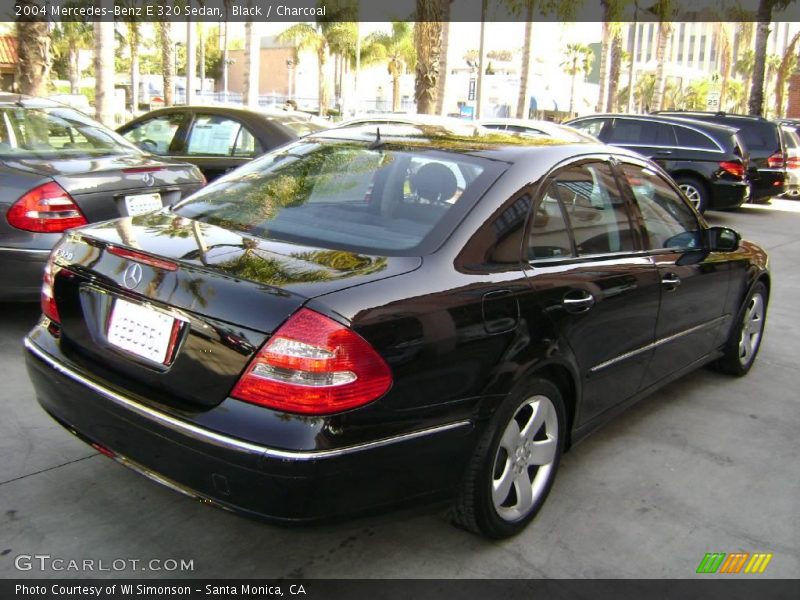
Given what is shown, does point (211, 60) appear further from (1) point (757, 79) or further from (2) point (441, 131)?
(2) point (441, 131)

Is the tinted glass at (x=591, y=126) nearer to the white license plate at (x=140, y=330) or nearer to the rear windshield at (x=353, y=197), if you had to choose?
the rear windshield at (x=353, y=197)

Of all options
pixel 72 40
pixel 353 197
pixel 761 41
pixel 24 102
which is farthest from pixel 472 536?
pixel 72 40

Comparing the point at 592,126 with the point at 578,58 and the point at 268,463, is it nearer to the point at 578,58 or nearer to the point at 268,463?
the point at 268,463

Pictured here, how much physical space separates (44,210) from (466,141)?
2.81 m

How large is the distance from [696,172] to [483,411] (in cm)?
1177

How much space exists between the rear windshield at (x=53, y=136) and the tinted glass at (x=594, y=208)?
3674 mm

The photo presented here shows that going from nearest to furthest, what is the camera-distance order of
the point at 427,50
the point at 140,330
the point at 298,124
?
the point at 140,330 < the point at 298,124 < the point at 427,50

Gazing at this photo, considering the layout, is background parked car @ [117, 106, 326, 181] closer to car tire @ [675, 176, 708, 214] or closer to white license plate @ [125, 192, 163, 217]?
white license plate @ [125, 192, 163, 217]

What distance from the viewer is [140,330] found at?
2592mm

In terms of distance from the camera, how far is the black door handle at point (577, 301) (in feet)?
10.2

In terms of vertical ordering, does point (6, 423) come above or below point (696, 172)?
below

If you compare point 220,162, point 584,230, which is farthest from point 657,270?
point 220,162

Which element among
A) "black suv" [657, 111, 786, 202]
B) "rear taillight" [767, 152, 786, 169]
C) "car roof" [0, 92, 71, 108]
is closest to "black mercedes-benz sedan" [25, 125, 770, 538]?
"car roof" [0, 92, 71, 108]

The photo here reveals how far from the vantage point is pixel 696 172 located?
13195 mm
